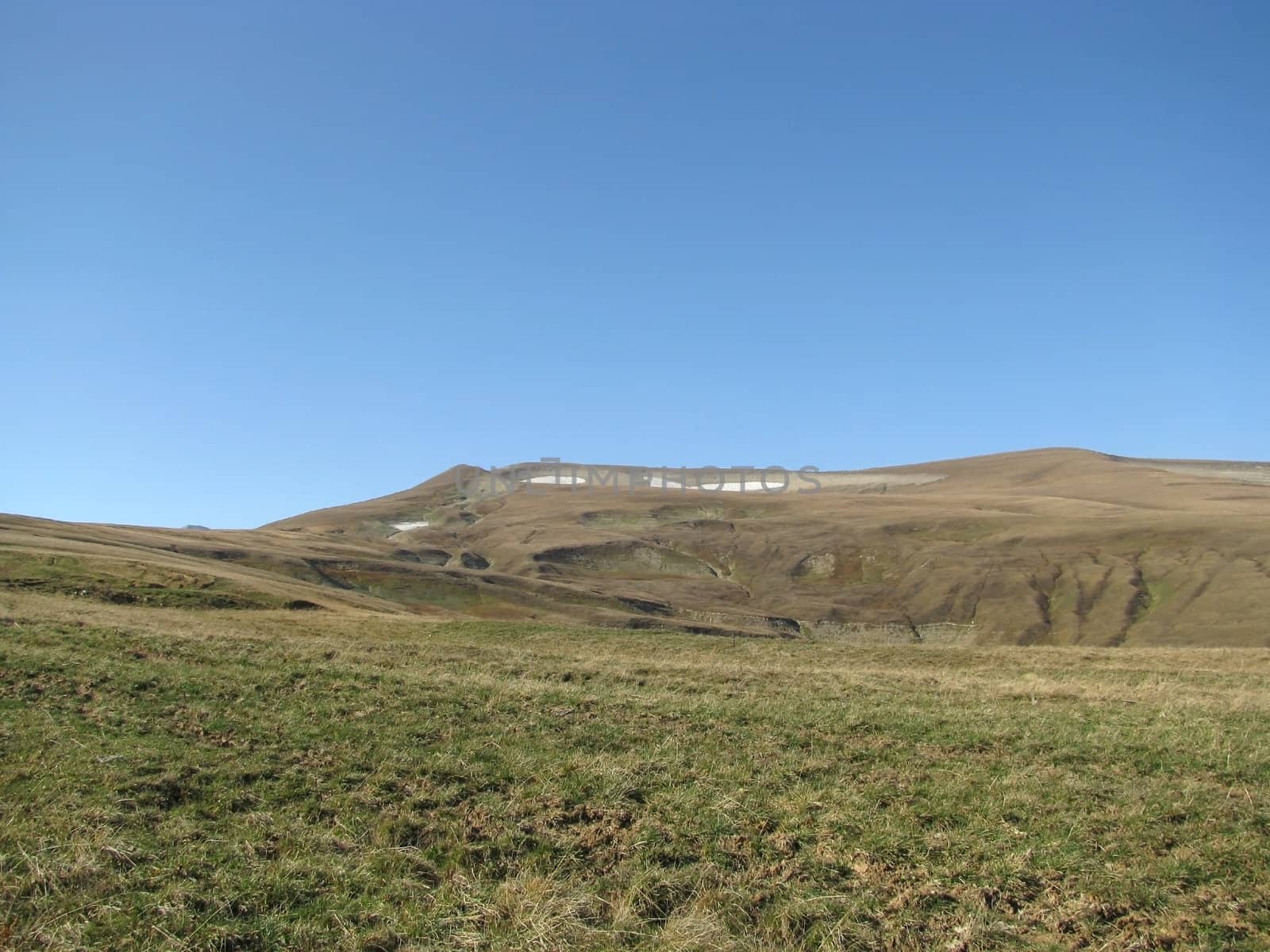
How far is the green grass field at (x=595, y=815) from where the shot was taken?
10.2m

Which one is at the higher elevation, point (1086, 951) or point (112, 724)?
point (112, 724)

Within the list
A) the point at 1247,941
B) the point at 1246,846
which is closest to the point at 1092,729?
the point at 1246,846

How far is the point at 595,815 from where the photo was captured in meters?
13.2

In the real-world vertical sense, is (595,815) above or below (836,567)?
above

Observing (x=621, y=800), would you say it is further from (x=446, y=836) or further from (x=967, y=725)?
(x=967, y=725)

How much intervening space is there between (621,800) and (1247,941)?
7450 mm

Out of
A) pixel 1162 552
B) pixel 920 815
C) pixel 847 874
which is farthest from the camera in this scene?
pixel 1162 552

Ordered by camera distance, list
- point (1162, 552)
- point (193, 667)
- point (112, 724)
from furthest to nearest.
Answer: point (1162, 552), point (193, 667), point (112, 724)

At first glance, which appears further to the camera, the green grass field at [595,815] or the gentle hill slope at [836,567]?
the gentle hill slope at [836,567]

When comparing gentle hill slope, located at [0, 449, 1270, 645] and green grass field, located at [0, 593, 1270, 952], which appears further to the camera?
gentle hill slope, located at [0, 449, 1270, 645]

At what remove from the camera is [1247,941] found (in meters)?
10.1

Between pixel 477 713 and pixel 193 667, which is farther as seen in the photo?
pixel 193 667

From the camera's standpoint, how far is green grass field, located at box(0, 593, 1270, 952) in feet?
33.4

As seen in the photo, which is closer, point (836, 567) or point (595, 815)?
point (595, 815)
